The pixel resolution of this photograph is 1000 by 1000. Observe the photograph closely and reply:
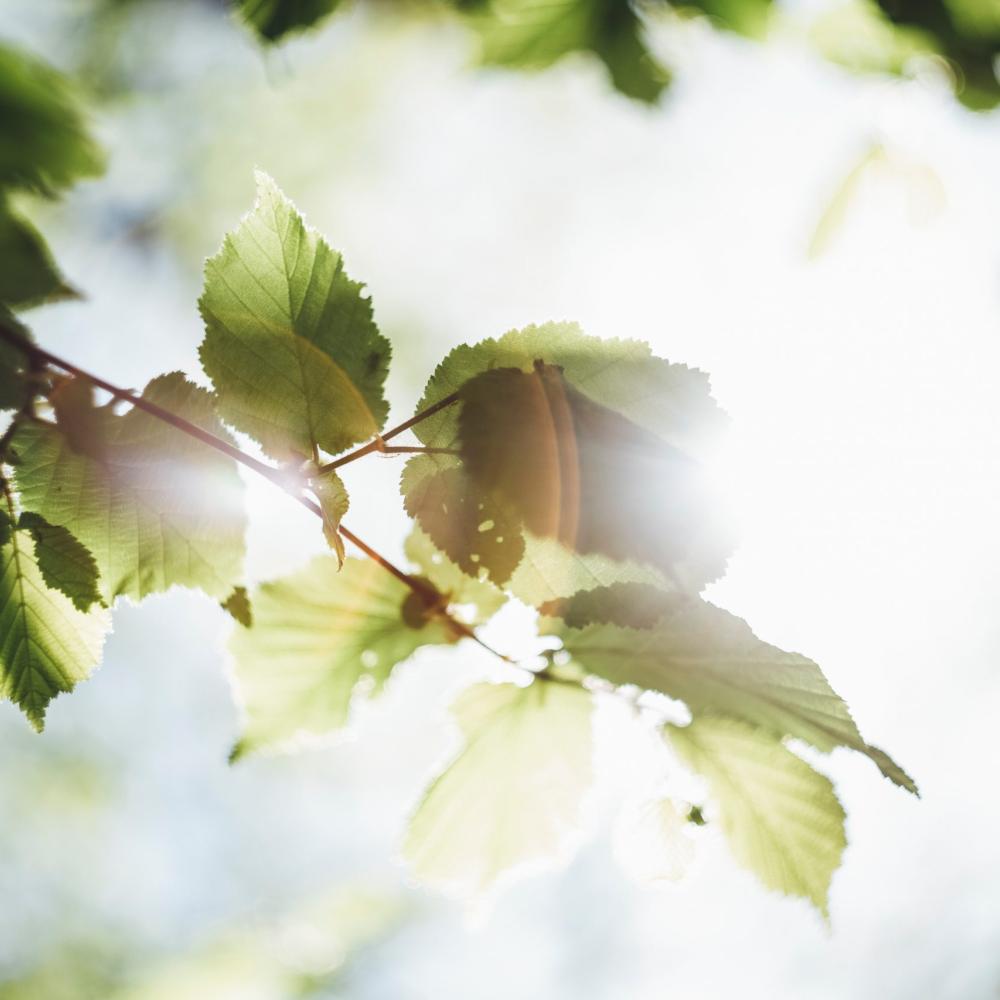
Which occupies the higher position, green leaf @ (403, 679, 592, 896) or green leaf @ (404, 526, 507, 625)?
green leaf @ (404, 526, 507, 625)

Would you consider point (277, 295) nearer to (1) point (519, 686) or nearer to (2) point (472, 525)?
(2) point (472, 525)

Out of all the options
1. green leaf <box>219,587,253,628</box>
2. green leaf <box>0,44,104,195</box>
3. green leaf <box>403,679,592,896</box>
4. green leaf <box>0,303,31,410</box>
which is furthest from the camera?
green leaf <box>403,679,592,896</box>

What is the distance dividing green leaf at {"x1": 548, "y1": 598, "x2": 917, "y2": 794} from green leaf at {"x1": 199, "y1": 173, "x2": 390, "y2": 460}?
26cm

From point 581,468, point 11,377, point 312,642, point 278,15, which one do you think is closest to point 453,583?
point 312,642

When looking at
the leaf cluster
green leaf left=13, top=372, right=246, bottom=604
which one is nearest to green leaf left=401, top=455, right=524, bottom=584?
the leaf cluster

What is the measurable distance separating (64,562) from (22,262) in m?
0.24

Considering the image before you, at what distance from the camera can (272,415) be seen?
46cm

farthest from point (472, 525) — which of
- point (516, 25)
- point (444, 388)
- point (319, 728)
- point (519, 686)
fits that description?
point (516, 25)

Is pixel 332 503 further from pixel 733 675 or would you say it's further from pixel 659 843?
pixel 659 843

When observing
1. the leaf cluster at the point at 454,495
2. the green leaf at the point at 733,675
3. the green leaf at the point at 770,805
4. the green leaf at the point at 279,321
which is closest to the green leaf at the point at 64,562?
the leaf cluster at the point at 454,495

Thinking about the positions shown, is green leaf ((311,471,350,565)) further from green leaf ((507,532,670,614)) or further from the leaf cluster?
green leaf ((507,532,670,614))

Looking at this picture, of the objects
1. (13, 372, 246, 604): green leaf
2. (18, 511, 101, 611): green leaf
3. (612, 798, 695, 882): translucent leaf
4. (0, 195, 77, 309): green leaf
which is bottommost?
(612, 798, 695, 882): translucent leaf

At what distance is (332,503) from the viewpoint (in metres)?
0.45

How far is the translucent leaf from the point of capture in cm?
62
